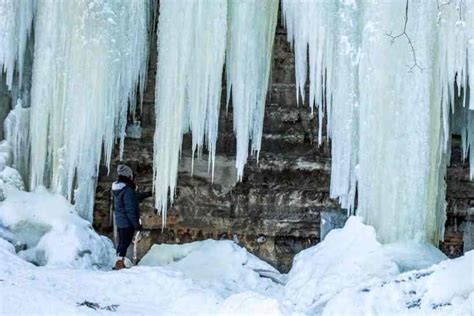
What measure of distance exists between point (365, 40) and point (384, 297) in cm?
298

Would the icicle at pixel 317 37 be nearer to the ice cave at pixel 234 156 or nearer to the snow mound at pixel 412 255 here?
the ice cave at pixel 234 156

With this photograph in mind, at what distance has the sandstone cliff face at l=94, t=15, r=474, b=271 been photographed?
37.8ft

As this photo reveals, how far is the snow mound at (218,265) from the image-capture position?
8891 millimetres

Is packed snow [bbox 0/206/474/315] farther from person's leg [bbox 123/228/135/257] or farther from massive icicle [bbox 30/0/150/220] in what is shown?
massive icicle [bbox 30/0/150/220]

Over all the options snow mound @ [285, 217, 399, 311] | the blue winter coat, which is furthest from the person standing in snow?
snow mound @ [285, 217, 399, 311]

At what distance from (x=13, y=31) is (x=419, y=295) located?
5.23 m

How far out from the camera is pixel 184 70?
9.55 metres

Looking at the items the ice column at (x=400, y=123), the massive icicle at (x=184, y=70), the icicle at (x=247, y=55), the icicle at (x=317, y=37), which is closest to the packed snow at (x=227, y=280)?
the ice column at (x=400, y=123)

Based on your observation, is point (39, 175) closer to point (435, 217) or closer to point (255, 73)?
point (255, 73)

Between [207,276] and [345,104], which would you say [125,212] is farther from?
[345,104]

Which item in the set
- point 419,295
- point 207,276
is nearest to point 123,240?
point 207,276

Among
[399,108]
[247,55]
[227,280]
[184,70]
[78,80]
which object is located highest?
[247,55]

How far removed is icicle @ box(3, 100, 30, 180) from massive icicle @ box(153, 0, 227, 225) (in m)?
1.44

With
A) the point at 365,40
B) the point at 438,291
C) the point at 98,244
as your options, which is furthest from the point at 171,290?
the point at 365,40
